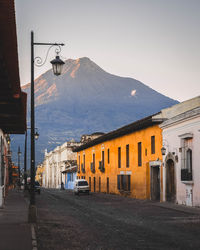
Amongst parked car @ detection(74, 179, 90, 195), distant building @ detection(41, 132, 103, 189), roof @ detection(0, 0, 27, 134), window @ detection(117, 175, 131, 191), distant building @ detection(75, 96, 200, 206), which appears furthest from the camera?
distant building @ detection(41, 132, 103, 189)

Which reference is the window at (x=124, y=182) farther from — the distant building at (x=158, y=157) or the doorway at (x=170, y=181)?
the doorway at (x=170, y=181)

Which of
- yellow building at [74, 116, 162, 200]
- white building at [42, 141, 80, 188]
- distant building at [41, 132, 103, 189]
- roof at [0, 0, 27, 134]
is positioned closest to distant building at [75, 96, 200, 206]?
yellow building at [74, 116, 162, 200]

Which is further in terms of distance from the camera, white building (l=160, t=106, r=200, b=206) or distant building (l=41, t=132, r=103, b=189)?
distant building (l=41, t=132, r=103, b=189)

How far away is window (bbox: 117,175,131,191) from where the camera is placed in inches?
1574

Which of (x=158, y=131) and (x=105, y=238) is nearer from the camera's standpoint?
(x=105, y=238)

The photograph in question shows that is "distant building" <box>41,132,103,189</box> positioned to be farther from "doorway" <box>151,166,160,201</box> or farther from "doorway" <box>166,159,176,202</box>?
"doorway" <box>166,159,176,202</box>

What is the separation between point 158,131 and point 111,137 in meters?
15.2

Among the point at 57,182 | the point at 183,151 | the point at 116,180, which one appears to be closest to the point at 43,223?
the point at 183,151

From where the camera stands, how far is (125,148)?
41.4 metres

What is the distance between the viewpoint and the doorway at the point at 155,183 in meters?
33.2

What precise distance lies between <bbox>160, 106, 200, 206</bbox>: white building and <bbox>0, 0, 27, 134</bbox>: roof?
9.92 metres

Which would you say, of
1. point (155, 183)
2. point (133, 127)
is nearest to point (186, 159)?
point (155, 183)

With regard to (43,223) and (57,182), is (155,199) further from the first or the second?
(57,182)

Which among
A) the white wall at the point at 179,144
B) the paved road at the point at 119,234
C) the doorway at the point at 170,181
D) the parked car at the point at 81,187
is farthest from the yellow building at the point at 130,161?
the paved road at the point at 119,234
